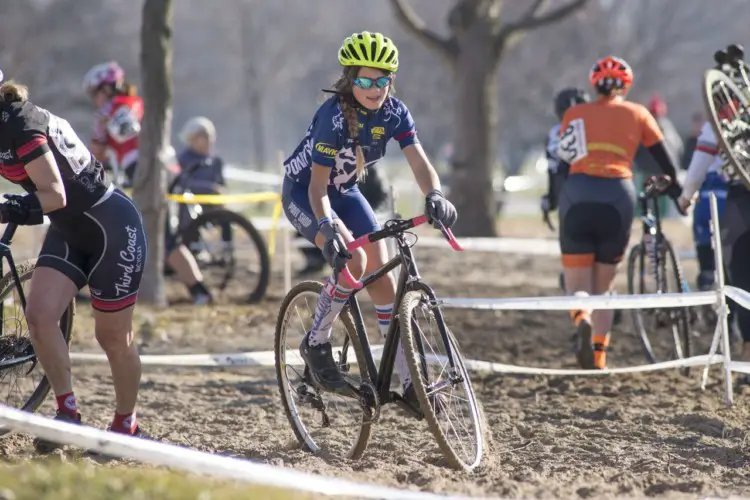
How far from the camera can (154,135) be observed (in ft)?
37.6

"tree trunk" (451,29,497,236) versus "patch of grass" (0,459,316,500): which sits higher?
"tree trunk" (451,29,497,236)

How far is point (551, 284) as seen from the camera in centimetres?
1397

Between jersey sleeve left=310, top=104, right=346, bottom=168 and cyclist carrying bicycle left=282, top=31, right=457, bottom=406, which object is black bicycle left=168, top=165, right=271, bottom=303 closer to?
cyclist carrying bicycle left=282, top=31, right=457, bottom=406

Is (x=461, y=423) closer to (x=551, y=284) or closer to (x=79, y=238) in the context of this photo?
(x=79, y=238)

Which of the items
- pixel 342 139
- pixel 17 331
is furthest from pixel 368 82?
pixel 17 331

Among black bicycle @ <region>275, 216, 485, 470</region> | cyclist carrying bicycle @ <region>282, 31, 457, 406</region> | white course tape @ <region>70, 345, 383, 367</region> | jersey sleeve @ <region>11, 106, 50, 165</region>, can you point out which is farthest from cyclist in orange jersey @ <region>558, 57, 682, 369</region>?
jersey sleeve @ <region>11, 106, 50, 165</region>

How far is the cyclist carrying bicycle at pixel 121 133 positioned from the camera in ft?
37.2

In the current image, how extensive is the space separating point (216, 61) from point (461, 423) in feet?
216

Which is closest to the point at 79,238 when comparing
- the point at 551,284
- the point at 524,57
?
the point at 551,284

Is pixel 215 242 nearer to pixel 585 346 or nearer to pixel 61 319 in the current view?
pixel 585 346

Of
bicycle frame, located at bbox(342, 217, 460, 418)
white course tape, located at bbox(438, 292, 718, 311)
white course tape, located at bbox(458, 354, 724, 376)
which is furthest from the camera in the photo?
white course tape, located at bbox(458, 354, 724, 376)

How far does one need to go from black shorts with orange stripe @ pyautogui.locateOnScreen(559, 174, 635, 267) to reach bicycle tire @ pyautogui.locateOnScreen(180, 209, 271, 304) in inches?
153

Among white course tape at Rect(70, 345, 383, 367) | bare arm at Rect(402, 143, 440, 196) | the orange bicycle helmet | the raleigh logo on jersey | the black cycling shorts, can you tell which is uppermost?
the orange bicycle helmet

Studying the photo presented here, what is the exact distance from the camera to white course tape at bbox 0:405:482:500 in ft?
13.5
